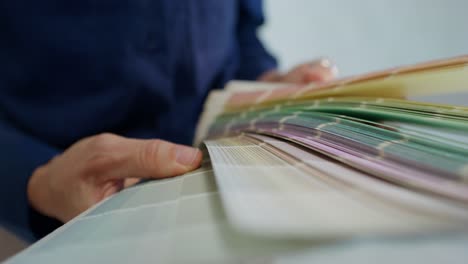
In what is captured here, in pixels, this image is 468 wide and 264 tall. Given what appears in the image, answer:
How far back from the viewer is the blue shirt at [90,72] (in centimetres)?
40

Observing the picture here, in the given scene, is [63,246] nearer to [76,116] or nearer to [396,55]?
[76,116]

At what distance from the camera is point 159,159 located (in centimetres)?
24

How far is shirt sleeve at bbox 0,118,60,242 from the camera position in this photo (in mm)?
341

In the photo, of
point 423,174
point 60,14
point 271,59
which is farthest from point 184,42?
point 423,174

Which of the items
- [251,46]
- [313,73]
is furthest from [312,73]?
[251,46]

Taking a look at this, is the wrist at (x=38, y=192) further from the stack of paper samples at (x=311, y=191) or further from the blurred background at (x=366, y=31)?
the blurred background at (x=366, y=31)

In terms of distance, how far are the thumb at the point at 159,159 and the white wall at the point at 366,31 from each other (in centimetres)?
60

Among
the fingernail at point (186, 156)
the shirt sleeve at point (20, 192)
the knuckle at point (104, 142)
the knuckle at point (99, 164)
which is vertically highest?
the knuckle at point (104, 142)

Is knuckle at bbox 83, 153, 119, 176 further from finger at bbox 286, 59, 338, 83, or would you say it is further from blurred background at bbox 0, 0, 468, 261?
blurred background at bbox 0, 0, 468, 261

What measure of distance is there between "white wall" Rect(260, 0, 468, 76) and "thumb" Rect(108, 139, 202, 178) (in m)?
0.60

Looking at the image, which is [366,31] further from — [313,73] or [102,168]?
[102,168]

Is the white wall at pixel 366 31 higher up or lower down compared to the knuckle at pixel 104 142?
higher up

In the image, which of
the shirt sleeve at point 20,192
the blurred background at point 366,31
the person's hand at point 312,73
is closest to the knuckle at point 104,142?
the shirt sleeve at point 20,192

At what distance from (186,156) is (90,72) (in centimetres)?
24
